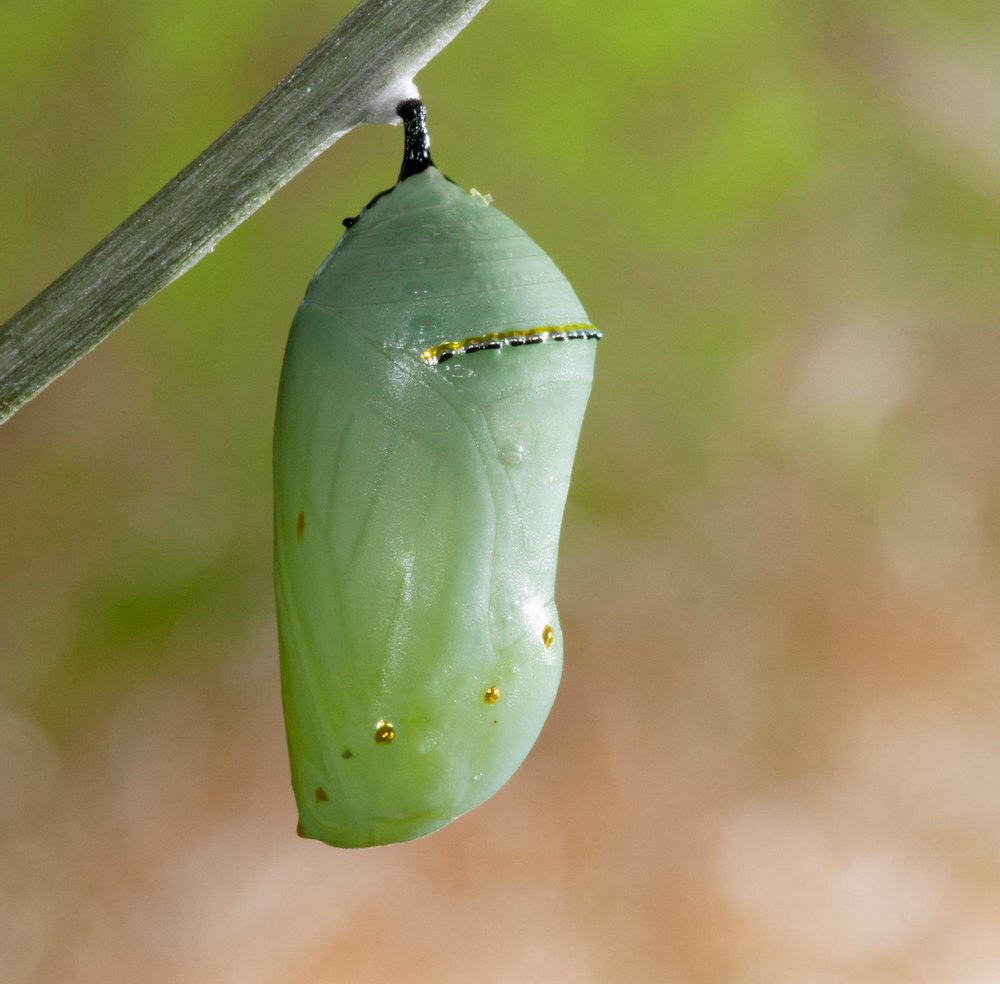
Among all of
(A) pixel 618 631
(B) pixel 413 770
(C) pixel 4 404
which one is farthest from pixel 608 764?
(C) pixel 4 404

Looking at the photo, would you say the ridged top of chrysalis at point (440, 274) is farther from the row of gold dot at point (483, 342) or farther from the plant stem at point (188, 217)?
the plant stem at point (188, 217)

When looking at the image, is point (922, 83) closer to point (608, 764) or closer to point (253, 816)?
point (608, 764)

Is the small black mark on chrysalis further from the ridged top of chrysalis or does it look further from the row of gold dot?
the row of gold dot

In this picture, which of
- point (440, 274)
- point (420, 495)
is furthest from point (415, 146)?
point (420, 495)

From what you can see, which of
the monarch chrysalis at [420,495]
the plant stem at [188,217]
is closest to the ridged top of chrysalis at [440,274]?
the monarch chrysalis at [420,495]

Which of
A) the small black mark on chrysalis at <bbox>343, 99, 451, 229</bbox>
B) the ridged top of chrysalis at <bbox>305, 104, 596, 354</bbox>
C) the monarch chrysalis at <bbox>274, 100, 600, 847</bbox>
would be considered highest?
the small black mark on chrysalis at <bbox>343, 99, 451, 229</bbox>

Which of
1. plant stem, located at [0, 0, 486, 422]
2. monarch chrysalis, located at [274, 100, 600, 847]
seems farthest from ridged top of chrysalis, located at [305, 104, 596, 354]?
plant stem, located at [0, 0, 486, 422]
